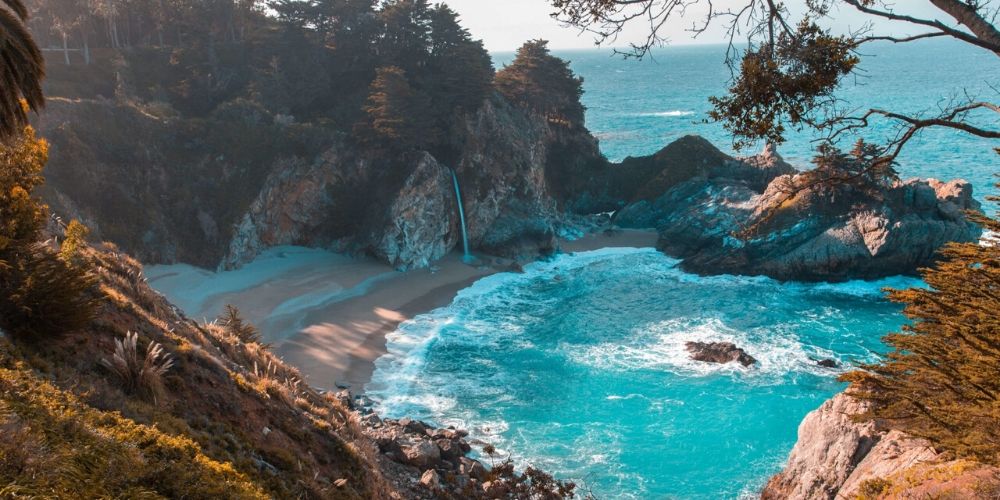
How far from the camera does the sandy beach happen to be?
94.9ft

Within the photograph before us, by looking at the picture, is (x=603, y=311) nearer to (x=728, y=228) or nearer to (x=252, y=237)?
(x=728, y=228)

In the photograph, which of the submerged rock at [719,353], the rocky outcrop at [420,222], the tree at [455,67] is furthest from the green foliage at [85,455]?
the tree at [455,67]

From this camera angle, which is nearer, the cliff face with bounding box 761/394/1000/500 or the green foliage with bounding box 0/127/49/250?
the cliff face with bounding box 761/394/1000/500

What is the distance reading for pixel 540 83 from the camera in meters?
55.0

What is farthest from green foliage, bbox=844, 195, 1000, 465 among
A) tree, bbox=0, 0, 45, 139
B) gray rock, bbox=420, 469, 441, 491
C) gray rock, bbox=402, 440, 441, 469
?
tree, bbox=0, 0, 45, 139

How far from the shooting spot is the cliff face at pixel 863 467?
8930mm

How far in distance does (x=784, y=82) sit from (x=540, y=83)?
49.2m

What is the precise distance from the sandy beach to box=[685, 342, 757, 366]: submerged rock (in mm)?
14856

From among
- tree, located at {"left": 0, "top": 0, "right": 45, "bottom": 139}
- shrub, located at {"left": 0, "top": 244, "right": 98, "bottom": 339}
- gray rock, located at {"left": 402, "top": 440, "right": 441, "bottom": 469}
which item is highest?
tree, located at {"left": 0, "top": 0, "right": 45, "bottom": 139}

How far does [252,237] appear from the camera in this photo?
3906 centimetres

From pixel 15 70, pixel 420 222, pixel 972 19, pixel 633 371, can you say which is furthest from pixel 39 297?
pixel 420 222

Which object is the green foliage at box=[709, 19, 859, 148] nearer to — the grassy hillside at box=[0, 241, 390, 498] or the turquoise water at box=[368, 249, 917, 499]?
the grassy hillside at box=[0, 241, 390, 498]

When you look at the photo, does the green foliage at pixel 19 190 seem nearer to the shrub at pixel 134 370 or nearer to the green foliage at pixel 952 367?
the shrub at pixel 134 370

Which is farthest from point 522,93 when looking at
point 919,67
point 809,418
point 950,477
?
point 919,67
